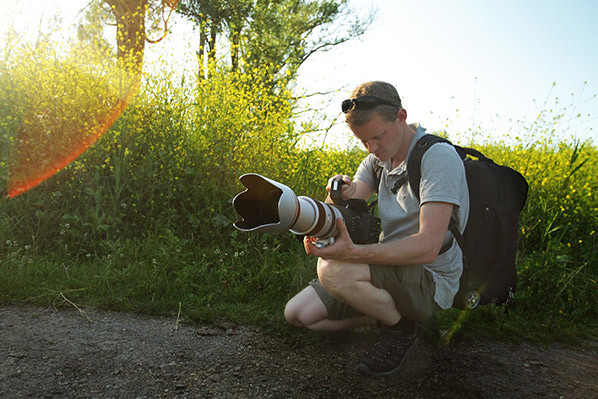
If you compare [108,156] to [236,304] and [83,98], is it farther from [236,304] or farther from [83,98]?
[236,304]

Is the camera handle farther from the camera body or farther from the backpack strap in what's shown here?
the backpack strap

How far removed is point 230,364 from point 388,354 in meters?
0.82

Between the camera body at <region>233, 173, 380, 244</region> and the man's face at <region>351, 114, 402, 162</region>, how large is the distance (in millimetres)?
334

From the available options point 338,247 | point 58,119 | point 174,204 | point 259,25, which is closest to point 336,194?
point 338,247

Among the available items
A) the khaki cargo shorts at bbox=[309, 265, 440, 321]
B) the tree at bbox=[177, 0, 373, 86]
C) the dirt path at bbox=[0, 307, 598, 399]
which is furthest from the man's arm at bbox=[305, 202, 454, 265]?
the tree at bbox=[177, 0, 373, 86]

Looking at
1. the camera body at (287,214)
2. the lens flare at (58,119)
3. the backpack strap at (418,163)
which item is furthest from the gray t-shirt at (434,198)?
the lens flare at (58,119)

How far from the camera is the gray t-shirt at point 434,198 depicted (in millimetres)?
2131

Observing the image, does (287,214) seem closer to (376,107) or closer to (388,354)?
(376,107)

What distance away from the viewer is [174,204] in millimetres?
4207

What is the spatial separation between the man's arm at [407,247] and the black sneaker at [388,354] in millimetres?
446

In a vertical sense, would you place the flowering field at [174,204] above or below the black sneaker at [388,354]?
above

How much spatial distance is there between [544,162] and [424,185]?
333 centimetres

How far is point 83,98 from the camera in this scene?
4.50 meters

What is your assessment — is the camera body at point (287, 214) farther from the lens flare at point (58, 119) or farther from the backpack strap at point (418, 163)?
the lens flare at point (58, 119)
